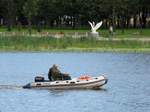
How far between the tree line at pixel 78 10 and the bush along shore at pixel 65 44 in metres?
38.6

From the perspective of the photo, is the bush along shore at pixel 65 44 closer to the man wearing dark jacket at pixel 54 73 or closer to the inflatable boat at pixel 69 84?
the inflatable boat at pixel 69 84

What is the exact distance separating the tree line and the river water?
48.0m

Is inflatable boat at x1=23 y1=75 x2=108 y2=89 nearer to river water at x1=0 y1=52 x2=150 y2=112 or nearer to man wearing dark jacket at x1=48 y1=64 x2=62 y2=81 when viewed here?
man wearing dark jacket at x1=48 y1=64 x2=62 y2=81

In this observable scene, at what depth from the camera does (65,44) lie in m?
105

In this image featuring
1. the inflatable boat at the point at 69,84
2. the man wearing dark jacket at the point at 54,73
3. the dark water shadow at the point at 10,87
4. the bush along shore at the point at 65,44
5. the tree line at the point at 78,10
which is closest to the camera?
the man wearing dark jacket at the point at 54,73

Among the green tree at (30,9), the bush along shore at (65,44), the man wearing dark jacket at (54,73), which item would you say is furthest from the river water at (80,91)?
the green tree at (30,9)

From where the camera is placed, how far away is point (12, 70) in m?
81.3

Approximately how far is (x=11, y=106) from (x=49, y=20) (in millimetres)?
121879

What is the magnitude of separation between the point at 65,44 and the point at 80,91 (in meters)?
45.3

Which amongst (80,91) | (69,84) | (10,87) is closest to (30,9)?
(10,87)

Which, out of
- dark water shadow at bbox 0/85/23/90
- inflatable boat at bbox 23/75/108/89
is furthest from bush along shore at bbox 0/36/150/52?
inflatable boat at bbox 23/75/108/89

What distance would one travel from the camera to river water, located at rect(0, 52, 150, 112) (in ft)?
165

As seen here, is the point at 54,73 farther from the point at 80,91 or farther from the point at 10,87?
the point at 10,87

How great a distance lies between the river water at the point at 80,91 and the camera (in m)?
50.4
